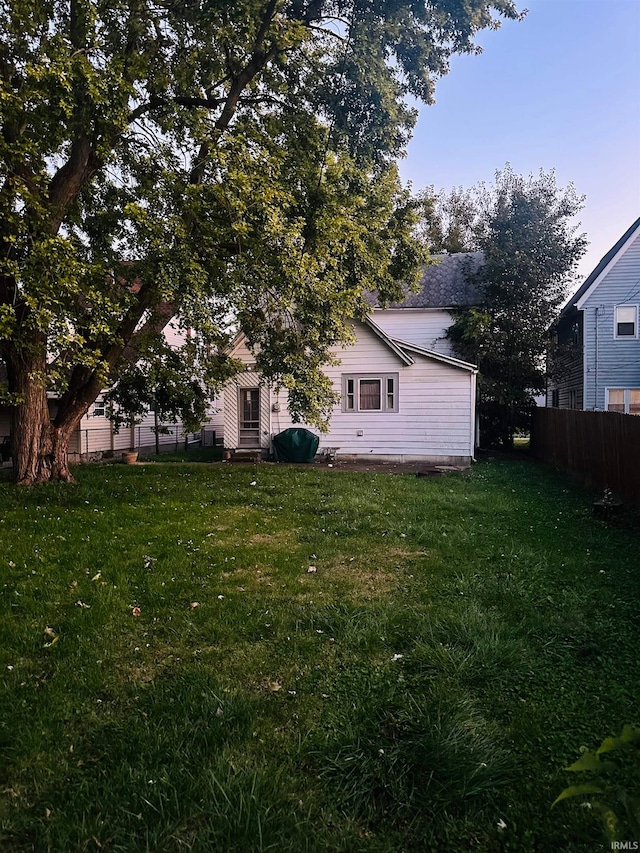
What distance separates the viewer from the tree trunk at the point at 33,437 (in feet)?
31.6

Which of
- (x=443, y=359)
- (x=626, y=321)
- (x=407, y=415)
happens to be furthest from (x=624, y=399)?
(x=407, y=415)

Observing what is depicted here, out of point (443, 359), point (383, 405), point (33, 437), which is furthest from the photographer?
point (383, 405)

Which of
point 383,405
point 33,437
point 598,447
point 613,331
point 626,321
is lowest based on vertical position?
point 598,447

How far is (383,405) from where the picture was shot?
16.4 m

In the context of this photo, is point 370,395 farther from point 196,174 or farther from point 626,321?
point 626,321

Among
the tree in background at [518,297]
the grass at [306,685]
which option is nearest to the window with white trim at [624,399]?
the tree in background at [518,297]

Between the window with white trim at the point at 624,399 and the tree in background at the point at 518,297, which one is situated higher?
the tree in background at the point at 518,297

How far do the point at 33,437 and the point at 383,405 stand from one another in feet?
32.5

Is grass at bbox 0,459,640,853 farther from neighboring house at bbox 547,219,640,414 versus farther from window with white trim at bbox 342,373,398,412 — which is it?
neighboring house at bbox 547,219,640,414

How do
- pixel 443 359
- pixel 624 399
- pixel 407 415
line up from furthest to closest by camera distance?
pixel 624 399, pixel 407 415, pixel 443 359

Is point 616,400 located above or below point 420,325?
below

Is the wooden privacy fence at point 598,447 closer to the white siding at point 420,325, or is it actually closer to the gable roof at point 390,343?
the gable roof at point 390,343

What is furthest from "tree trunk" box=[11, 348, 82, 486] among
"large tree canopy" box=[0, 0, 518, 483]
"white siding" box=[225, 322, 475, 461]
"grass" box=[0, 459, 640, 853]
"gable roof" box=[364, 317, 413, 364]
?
"gable roof" box=[364, 317, 413, 364]

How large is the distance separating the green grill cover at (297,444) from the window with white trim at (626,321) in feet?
38.8
